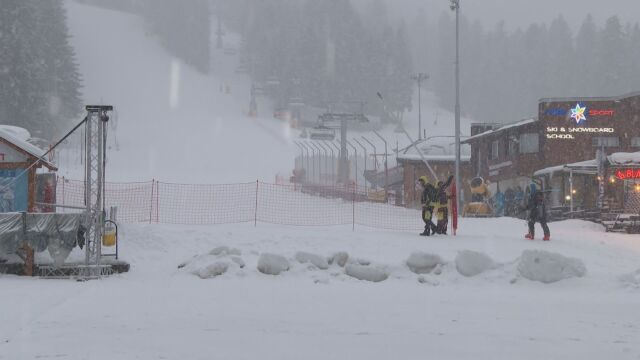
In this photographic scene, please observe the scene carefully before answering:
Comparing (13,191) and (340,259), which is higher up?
(13,191)

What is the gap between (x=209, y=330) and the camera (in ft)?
26.0

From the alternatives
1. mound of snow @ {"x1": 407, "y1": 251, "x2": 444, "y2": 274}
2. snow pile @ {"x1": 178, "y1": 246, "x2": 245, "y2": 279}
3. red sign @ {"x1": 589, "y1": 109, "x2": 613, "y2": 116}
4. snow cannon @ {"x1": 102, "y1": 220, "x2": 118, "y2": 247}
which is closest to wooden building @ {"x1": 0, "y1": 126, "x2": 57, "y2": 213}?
snow cannon @ {"x1": 102, "y1": 220, "x2": 118, "y2": 247}

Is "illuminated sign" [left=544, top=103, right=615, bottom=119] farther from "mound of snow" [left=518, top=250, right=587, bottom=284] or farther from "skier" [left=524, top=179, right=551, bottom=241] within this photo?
"mound of snow" [left=518, top=250, right=587, bottom=284]

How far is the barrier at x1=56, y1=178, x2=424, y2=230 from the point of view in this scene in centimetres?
2416

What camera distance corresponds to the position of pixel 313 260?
13.1m

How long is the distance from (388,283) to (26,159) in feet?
25.6

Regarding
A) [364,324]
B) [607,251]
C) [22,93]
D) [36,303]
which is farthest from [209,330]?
[22,93]

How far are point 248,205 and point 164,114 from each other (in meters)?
48.9

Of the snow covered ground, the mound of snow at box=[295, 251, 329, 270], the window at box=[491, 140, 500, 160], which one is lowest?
the snow covered ground

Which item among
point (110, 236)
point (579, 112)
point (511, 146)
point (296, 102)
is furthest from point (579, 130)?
point (296, 102)

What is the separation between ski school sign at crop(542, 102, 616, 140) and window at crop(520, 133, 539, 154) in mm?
1233

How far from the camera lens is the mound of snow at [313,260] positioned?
12945 millimetres

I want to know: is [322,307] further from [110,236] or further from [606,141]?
[606,141]

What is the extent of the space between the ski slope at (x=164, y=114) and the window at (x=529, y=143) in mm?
17056
